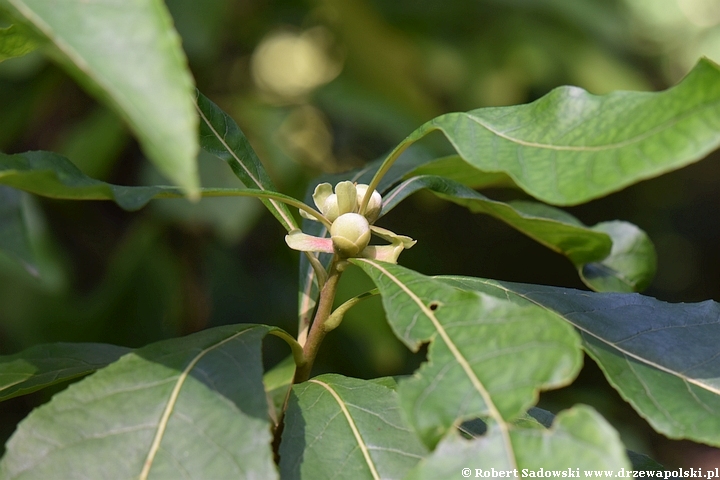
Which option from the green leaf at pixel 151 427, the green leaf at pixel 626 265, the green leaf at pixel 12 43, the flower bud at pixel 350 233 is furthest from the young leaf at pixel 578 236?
the green leaf at pixel 12 43

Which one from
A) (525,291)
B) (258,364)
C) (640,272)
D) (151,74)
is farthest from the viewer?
(640,272)

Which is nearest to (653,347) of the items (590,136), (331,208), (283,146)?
(590,136)

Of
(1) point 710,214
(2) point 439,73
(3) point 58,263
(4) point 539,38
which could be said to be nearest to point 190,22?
(3) point 58,263

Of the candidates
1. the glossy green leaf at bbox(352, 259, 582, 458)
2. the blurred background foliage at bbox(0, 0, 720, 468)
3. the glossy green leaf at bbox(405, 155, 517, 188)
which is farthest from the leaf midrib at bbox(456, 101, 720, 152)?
the blurred background foliage at bbox(0, 0, 720, 468)

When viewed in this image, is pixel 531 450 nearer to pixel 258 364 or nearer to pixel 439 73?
pixel 258 364

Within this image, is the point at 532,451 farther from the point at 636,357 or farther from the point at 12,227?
the point at 12,227

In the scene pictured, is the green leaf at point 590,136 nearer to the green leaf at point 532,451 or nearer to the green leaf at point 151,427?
the green leaf at point 532,451
